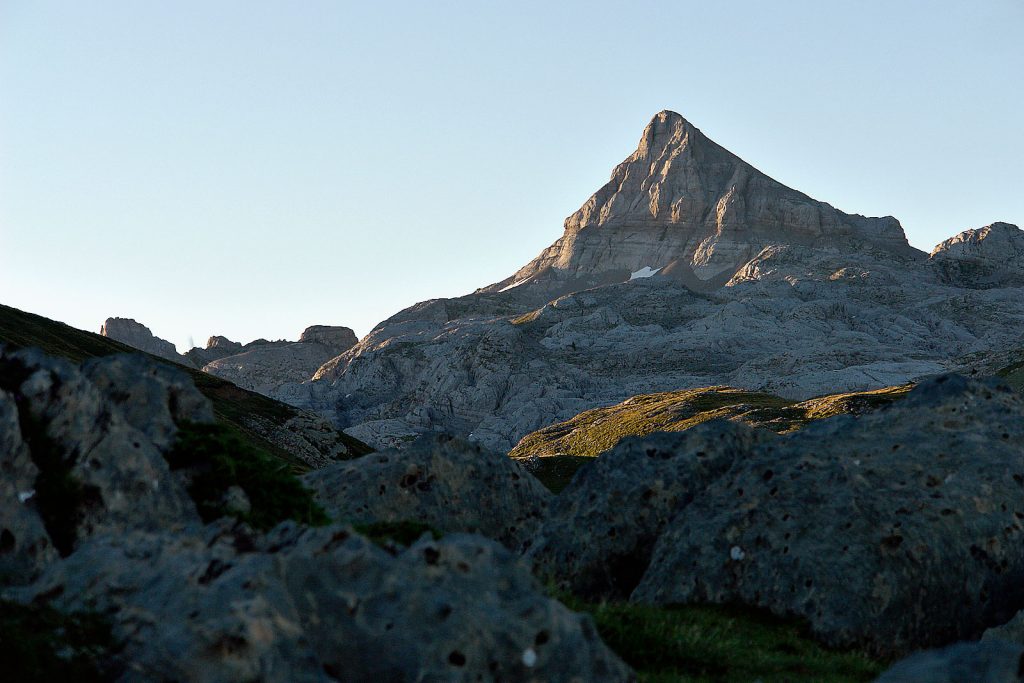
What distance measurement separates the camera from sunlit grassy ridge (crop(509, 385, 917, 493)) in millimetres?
134750

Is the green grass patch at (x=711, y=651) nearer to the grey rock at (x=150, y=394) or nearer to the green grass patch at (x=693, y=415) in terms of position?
the grey rock at (x=150, y=394)

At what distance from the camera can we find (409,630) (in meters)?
12.1

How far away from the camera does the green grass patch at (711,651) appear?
1628 centimetres

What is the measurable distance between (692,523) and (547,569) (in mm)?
4207

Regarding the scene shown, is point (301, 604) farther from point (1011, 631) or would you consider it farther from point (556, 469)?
point (556, 469)

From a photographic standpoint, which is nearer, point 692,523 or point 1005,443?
point 692,523

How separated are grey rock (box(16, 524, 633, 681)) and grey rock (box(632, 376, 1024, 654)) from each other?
38.4ft

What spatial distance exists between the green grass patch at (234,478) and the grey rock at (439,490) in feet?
25.3

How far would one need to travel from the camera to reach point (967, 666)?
438 inches

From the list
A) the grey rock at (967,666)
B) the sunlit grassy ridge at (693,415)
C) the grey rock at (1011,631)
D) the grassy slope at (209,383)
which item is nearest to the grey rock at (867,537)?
the grey rock at (1011,631)

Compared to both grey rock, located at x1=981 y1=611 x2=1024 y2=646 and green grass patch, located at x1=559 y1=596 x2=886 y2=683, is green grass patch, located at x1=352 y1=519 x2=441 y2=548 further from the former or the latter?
grey rock, located at x1=981 y1=611 x2=1024 y2=646

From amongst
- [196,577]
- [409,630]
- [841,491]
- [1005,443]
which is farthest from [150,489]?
[1005,443]

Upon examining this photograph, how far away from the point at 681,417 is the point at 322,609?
540ft

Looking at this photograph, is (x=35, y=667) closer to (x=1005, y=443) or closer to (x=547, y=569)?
(x=547, y=569)
